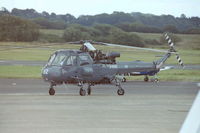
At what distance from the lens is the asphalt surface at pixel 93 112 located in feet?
19.0

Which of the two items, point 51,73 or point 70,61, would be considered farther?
point 70,61

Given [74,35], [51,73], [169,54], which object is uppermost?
[74,35]

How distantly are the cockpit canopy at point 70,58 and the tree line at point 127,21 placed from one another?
15.6ft

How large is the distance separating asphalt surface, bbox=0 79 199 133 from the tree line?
3.91 feet

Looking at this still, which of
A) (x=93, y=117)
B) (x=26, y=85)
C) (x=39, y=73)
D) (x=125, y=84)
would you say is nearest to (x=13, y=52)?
(x=93, y=117)

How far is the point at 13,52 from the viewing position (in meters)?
7.81

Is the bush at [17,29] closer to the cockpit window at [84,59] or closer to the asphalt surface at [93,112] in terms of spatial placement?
the asphalt surface at [93,112]

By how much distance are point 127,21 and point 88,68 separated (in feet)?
19.3

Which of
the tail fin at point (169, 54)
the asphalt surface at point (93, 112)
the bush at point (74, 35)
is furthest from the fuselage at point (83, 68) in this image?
the bush at point (74, 35)

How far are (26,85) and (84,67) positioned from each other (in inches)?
81.9

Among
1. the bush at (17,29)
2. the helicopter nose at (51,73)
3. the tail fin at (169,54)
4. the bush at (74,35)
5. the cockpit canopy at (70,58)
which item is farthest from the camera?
the cockpit canopy at (70,58)

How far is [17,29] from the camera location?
598 cm

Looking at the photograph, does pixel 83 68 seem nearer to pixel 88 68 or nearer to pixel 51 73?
pixel 88 68

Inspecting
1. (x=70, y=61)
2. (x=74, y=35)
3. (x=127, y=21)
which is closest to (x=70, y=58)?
(x=70, y=61)
